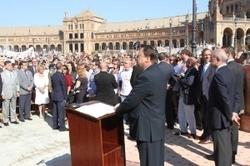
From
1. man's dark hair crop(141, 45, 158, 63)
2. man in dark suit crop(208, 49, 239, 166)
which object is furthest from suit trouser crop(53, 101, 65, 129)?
man's dark hair crop(141, 45, 158, 63)

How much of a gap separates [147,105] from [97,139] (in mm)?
909

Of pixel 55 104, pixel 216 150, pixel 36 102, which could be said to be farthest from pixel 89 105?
pixel 36 102

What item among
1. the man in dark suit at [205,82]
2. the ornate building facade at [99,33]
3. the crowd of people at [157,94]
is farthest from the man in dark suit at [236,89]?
the ornate building facade at [99,33]

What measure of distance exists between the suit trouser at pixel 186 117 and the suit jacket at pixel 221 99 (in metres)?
3.37

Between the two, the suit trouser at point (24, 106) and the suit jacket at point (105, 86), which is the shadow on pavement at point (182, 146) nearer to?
the suit jacket at point (105, 86)

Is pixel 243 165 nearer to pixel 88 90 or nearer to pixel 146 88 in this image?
pixel 146 88

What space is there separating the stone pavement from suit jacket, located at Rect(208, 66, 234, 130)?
154 centimetres

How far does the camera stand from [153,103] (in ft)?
18.3

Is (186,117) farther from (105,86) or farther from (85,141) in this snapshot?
(85,141)

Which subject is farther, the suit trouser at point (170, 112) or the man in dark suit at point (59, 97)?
the man in dark suit at point (59, 97)

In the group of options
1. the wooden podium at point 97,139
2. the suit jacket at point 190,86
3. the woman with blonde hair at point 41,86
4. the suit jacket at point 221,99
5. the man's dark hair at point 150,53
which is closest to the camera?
the man's dark hair at point 150,53

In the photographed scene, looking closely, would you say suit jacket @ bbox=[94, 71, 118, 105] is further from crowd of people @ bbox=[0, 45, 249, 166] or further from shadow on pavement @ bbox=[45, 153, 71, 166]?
shadow on pavement @ bbox=[45, 153, 71, 166]

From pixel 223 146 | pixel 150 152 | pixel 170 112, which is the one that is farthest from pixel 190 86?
pixel 150 152

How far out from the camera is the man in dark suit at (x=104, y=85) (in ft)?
30.2
